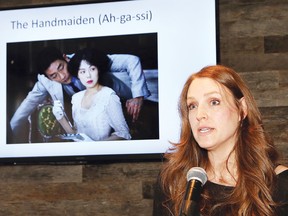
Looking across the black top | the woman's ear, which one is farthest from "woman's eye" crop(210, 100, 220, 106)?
the black top

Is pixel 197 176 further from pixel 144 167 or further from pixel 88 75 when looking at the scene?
pixel 88 75

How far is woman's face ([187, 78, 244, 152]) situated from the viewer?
5.78 feet

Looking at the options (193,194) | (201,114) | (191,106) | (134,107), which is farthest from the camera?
(134,107)

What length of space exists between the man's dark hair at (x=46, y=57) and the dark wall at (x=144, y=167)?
2.02 feet

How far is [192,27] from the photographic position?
3.11m

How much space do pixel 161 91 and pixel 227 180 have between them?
1223 millimetres

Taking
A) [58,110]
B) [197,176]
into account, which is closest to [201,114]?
[197,176]

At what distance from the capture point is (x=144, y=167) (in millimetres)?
3143

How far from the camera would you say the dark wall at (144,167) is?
3.05 meters

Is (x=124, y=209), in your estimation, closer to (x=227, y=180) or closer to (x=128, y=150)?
(x=128, y=150)

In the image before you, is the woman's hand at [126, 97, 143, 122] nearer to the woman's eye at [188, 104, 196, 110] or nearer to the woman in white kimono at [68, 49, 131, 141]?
the woman in white kimono at [68, 49, 131, 141]

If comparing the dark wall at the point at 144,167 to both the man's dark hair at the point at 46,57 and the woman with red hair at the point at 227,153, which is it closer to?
the man's dark hair at the point at 46,57

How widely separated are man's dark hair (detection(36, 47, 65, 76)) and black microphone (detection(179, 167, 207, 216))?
6.46ft

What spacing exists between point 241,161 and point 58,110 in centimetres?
158
